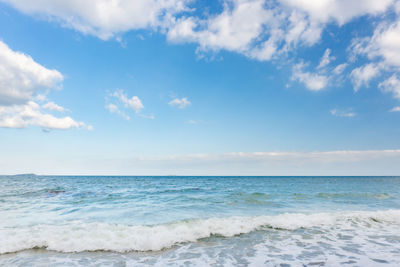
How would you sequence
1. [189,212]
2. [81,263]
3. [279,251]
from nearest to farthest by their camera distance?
1. [81,263]
2. [279,251]
3. [189,212]

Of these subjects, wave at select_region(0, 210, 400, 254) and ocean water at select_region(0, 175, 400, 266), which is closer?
ocean water at select_region(0, 175, 400, 266)

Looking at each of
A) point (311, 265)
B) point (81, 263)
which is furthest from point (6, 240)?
point (311, 265)

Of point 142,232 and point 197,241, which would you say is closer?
point 197,241

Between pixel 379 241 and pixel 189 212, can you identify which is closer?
pixel 379 241

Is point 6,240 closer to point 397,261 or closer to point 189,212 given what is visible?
point 189,212

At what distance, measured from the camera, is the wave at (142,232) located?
811 centimetres

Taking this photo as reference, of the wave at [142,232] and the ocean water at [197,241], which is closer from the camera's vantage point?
the ocean water at [197,241]

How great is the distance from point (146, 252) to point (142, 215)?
593cm

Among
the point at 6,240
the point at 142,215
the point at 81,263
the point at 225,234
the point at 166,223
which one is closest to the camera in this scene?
the point at 81,263

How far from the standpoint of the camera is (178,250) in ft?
26.1

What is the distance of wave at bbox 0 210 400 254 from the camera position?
26.6 feet

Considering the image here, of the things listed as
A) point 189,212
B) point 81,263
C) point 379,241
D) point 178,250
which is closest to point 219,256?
point 178,250

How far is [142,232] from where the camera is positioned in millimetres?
9602

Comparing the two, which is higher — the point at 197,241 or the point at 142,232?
the point at 142,232
